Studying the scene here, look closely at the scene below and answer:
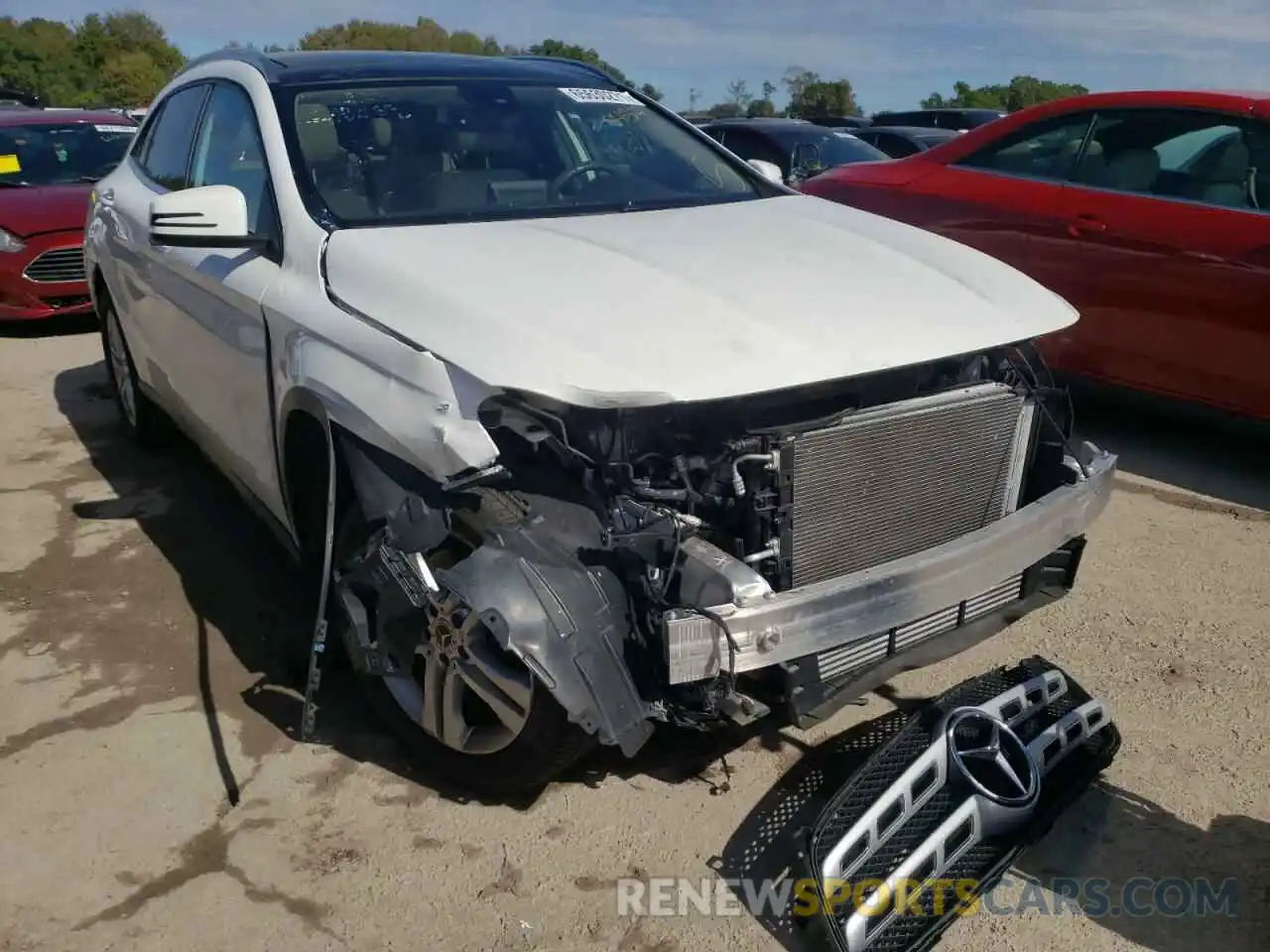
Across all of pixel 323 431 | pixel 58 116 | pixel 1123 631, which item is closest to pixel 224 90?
pixel 323 431

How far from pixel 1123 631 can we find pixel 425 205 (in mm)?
2645

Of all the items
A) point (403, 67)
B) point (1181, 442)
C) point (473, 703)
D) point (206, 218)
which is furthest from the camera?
point (1181, 442)

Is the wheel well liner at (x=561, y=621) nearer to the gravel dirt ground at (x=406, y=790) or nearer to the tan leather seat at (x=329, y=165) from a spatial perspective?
the gravel dirt ground at (x=406, y=790)

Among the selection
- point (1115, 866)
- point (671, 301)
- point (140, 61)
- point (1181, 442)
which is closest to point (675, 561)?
point (671, 301)

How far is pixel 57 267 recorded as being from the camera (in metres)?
8.11

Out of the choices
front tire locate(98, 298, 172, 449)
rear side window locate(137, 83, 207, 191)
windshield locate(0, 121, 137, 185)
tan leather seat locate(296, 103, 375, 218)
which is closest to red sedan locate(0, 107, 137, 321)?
windshield locate(0, 121, 137, 185)

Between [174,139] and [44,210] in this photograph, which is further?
[44,210]

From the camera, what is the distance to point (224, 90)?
391cm

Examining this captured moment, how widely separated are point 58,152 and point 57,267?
1.62 metres

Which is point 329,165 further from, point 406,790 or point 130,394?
point 130,394

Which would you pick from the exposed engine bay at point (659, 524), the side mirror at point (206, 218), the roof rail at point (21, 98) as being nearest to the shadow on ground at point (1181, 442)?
the exposed engine bay at point (659, 524)

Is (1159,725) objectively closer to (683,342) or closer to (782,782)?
(782,782)

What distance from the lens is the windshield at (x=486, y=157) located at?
130 inches

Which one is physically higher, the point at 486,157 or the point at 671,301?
the point at 486,157
